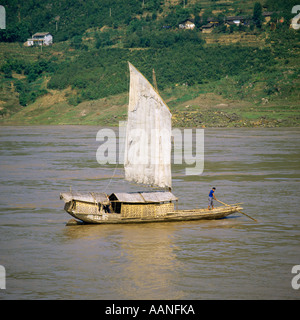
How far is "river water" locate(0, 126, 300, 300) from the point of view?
1736cm

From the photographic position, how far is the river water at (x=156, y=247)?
17.4 metres

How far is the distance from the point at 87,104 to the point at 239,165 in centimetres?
8342

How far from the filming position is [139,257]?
2052cm

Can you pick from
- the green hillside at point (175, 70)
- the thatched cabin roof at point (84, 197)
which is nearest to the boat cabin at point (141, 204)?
the thatched cabin roof at point (84, 197)

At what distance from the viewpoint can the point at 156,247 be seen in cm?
2181

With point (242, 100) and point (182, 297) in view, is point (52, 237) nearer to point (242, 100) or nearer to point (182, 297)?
point (182, 297)

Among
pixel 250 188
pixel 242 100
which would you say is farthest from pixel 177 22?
pixel 250 188

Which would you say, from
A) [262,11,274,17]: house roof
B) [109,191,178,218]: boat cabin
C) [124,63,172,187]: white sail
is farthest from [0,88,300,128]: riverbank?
[109,191,178,218]: boat cabin

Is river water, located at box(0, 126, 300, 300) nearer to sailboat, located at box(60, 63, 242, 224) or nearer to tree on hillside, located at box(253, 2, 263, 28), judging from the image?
sailboat, located at box(60, 63, 242, 224)

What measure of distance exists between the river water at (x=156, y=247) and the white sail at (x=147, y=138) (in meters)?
3.17

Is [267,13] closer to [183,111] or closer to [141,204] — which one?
[183,111]

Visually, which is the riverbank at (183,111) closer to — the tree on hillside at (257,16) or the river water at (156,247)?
the tree on hillside at (257,16)

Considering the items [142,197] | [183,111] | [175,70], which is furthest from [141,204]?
[175,70]

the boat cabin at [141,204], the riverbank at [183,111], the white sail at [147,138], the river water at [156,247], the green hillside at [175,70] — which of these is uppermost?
the green hillside at [175,70]
